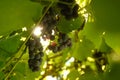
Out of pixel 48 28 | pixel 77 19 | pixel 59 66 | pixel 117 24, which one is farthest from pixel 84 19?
pixel 59 66

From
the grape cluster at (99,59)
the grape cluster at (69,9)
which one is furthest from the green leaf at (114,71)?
the grape cluster at (99,59)

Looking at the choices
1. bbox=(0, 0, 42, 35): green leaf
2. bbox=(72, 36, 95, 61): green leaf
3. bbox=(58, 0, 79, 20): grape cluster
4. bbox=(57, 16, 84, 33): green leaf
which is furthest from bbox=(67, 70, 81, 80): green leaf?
bbox=(0, 0, 42, 35): green leaf

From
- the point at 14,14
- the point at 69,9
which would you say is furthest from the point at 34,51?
the point at 14,14

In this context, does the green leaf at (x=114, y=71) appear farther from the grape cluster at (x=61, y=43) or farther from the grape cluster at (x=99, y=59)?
the grape cluster at (x=99, y=59)

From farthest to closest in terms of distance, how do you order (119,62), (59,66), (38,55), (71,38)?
(59,66)
(71,38)
(38,55)
(119,62)

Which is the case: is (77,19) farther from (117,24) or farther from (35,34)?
(117,24)
